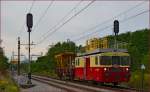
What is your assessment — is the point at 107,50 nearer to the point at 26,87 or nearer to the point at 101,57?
the point at 101,57

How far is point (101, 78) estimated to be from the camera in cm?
3372

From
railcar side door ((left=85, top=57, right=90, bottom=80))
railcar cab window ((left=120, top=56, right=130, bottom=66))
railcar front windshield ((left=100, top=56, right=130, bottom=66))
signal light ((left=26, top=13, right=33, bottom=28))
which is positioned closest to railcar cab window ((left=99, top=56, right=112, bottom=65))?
railcar front windshield ((left=100, top=56, right=130, bottom=66))

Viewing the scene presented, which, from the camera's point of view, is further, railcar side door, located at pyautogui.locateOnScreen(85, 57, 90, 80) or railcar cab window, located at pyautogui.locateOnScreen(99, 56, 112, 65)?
railcar side door, located at pyautogui.locateOnScreen(85, 57, 90, 80)

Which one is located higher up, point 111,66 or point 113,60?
point 113,60

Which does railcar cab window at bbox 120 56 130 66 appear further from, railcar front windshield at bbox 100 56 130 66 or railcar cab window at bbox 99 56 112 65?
railcar cab window at bbox 99 56 112 65

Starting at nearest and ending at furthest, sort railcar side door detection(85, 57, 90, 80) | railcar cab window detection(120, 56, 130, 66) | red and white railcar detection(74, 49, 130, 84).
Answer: red and white railcar detection(74, 49, 130, 84) < railcar cab window detection(120, 56, 130, 66) < railcar side door detection(85, 57, 90, 80)

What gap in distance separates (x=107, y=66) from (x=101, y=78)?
41.4 inches

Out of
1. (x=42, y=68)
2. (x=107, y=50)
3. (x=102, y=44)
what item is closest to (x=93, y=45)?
(x=102, y=44)

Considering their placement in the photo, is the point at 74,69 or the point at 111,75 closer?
the point at 111,75

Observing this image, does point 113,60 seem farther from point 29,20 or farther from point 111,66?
point 29,20

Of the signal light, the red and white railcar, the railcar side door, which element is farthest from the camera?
the railcar side door

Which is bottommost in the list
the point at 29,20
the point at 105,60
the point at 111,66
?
the point at 111,66

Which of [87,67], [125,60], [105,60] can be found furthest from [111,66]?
[87,67]

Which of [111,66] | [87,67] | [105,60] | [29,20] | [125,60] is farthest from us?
[87,67]
